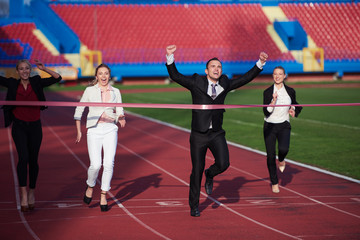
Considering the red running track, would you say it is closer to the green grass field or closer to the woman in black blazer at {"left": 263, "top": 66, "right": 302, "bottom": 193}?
the woman in black blazer at {"left": 263, "top": 66, "right": 302, "bottom": 193}

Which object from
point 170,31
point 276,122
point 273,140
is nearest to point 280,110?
point 276,122

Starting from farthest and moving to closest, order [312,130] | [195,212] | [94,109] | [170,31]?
[170,31] → [312,130] → [94,109] → [195,212]

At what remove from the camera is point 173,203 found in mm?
9055

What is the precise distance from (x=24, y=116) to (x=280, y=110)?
4.03m

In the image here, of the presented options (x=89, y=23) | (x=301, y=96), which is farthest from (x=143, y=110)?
(x=89, y=23)

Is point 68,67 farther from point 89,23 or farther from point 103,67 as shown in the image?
point 103,67

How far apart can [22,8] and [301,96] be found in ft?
97.0

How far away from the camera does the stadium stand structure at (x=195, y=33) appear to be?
5188cm

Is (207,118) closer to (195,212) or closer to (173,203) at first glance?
(195,212)

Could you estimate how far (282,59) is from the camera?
5478 cm

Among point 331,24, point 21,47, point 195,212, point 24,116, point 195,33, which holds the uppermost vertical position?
point 331,24

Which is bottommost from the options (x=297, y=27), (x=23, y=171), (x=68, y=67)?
(x=23, y=171)

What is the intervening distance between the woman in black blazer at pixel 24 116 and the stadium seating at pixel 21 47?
41.2 meters

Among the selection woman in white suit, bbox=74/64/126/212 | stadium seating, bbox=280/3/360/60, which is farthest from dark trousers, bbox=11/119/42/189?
stadium seating, bbox=280/3/360/60
